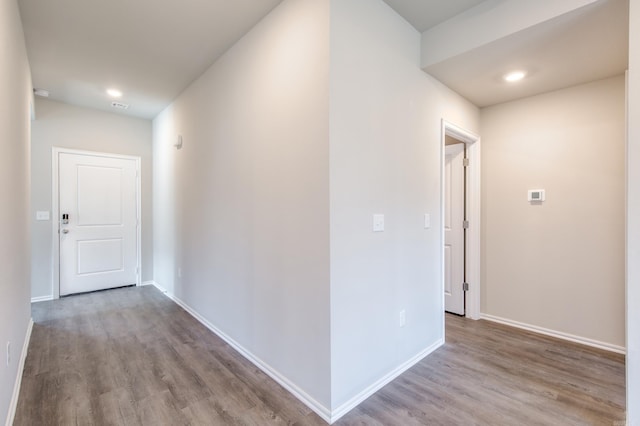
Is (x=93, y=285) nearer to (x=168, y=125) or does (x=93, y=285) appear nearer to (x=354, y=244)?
(x=168, y=125)

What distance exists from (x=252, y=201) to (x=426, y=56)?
73.9 inches

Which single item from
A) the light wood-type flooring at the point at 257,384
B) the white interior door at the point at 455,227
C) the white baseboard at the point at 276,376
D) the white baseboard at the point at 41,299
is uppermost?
the white interior door at the point at 455,227

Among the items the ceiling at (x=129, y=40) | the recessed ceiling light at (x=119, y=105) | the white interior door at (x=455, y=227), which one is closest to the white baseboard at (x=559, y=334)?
the white interior door at (x=455, y=227)

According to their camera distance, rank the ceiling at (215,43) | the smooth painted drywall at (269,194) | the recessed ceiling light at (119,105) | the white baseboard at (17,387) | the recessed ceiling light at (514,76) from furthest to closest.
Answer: the recessed ceiling light at (119,105)
the recessed ceiling light at (514,76)
the ceiling at (215,43)
the smooth painted drywall at (269,194)
the white baseboard at (17,387)

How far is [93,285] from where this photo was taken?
4.44 meters

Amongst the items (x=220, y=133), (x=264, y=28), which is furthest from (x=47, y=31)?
(x=264, y=28)

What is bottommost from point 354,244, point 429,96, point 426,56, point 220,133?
point 354,244

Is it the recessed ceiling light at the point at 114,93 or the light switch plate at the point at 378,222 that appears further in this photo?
the recessed ceiling light at the point at 114,93

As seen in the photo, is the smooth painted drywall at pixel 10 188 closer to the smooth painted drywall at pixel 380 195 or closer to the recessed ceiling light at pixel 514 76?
the smooth painted drywall at pixel 380 195

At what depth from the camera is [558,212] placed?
9.66ft

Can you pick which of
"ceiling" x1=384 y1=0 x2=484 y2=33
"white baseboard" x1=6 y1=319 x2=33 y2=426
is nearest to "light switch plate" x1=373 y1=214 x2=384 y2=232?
"ceiling" x1=384 y1=0 x2=484 y2=33

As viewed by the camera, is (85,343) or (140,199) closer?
(85,343)

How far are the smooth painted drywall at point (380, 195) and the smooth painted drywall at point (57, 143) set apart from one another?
4172 millimetres

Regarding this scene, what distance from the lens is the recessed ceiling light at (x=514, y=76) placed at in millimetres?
2600
